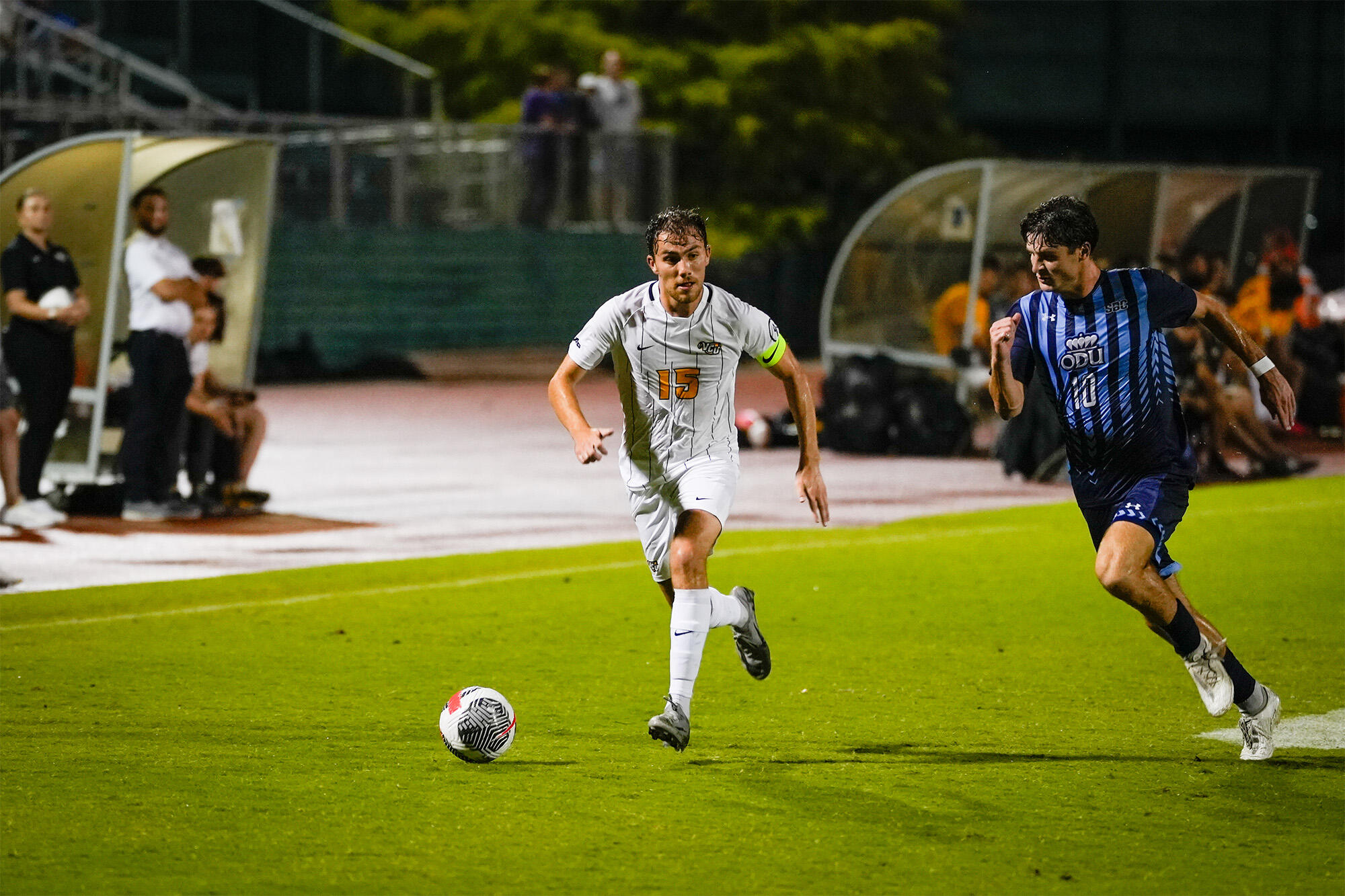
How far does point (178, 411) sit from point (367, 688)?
19.0 ft

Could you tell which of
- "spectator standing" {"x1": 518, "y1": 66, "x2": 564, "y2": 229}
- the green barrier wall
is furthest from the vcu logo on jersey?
"spectator standing" {"x1": 518, "y1": 66, "x2": 564, "y2": 229}

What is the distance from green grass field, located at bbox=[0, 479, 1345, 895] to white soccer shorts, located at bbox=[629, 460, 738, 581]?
2.31ft

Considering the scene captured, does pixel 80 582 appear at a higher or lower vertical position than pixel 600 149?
lower

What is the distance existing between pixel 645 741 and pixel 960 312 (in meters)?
12.1

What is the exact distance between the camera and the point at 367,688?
27.2 ft

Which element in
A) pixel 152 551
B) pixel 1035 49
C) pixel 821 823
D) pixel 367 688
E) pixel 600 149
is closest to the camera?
pixel 821 823

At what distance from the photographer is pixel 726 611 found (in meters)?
7.62

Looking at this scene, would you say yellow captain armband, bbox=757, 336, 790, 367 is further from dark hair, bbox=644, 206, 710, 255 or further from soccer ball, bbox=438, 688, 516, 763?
soccer ball, bbox=438, 688, 516, 763

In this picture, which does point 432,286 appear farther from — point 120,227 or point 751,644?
point 751,644

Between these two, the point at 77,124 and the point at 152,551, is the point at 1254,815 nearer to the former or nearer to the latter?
the point at 152,551

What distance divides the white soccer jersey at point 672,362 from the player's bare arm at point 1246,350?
5.22 ft

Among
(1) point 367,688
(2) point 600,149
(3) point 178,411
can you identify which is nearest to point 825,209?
(2) point 600,149

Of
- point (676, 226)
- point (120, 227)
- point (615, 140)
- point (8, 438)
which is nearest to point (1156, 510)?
point (676, 226)

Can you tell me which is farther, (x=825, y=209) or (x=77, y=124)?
(x=825, y=209)
